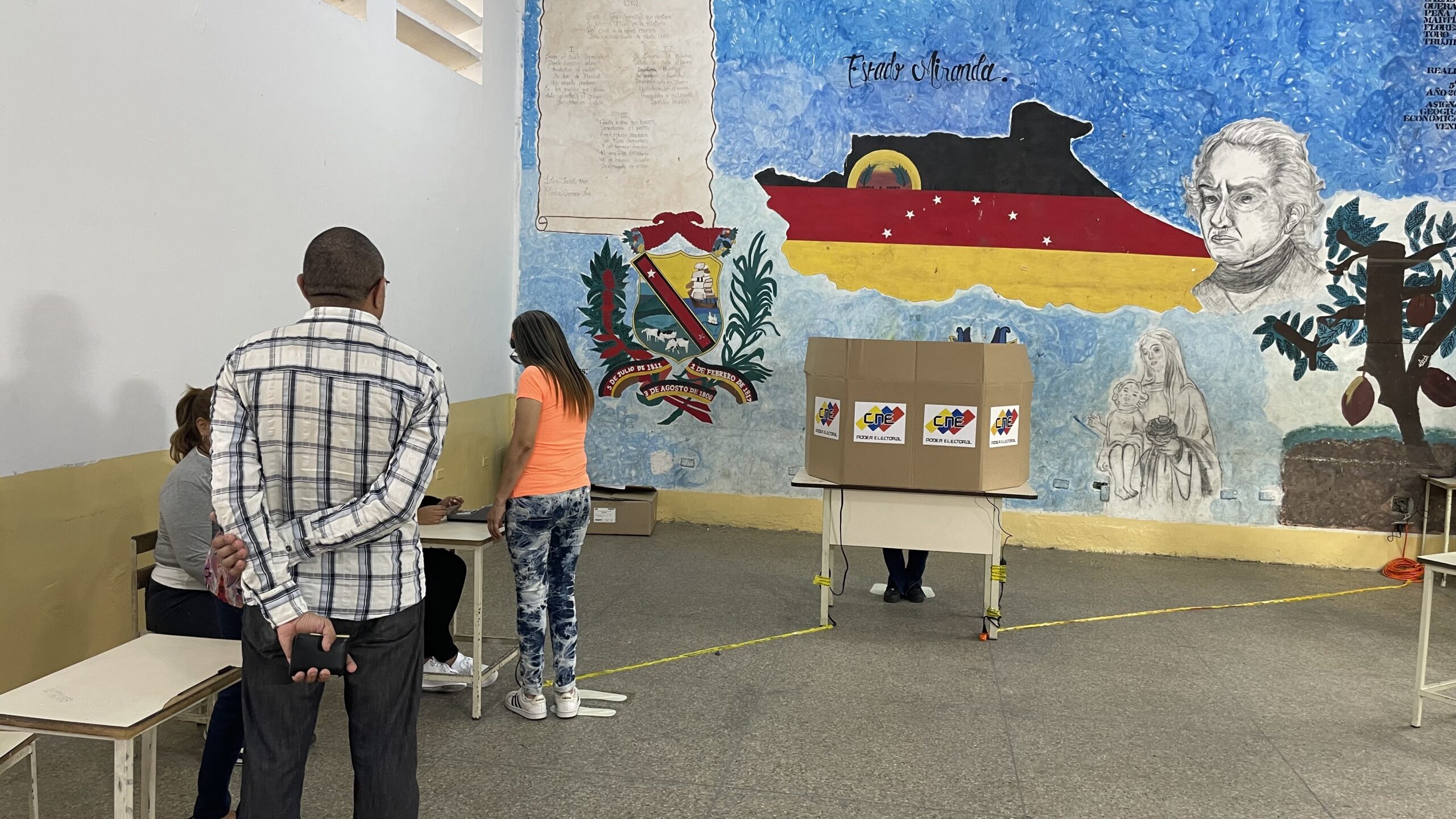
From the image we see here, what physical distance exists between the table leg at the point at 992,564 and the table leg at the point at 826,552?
25.6 inches

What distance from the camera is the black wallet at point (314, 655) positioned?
1813 mm

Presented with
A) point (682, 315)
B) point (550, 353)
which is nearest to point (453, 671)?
point (550, 353)

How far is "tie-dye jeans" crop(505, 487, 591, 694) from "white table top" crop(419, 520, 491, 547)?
9 cm

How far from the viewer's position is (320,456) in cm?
186

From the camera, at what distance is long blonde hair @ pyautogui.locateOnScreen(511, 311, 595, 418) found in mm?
3186

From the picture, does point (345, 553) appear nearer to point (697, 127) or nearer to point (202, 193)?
point (202, 193)

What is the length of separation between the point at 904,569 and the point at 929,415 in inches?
40.9

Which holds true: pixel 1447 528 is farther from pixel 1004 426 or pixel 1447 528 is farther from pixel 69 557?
pixel 69 557

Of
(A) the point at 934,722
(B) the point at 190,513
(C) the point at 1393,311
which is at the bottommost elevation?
(A) the point at 934,722

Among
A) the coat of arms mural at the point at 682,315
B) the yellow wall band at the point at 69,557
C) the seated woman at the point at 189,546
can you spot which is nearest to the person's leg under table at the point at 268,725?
the seated woman at the point at 189,546

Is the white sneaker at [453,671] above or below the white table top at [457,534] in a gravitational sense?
below

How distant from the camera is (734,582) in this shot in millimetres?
5230

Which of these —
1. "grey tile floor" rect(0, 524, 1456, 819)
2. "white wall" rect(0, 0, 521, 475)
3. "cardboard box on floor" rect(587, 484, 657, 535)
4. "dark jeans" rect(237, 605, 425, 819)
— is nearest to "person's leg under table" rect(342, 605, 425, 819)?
"dark jeans" rect(237, 605, 425, 819)

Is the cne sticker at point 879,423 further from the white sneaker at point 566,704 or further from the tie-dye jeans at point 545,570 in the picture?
Answer: the white sneaker at point 566,704
